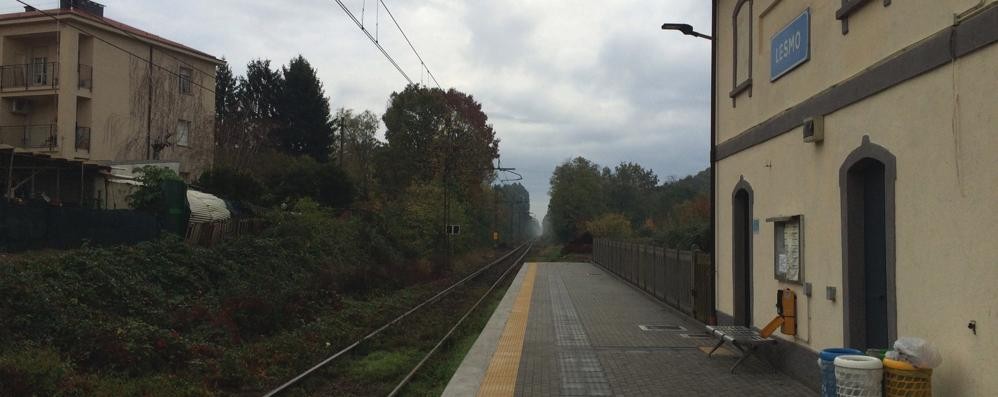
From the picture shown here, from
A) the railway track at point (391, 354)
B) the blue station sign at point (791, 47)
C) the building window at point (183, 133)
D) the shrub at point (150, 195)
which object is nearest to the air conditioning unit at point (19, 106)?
the building window at point (183, 133)

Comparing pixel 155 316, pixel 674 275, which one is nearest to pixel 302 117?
pixel 674 275

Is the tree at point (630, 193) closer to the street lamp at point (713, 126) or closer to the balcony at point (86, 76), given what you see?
the balcony at point (86, 76)

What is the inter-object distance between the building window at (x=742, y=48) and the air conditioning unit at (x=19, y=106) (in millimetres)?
28276

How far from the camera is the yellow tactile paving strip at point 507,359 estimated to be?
27.6 feet

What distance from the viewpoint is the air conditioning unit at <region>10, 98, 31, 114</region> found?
95.5 feet

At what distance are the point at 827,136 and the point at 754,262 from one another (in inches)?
125

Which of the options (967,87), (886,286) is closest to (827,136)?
(886,286)

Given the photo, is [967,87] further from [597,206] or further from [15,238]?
[597,206]

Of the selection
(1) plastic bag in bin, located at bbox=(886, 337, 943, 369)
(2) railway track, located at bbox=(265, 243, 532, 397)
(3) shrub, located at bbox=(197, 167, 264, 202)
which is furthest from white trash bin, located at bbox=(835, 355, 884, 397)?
(3) shrub, located at bbox=(197, 167, 264, 202)

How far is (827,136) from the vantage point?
7.86 metres

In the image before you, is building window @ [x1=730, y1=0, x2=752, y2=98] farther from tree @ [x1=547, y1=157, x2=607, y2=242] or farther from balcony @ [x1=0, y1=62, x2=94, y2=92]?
tree @ [x1=547, y1=157, x2=607, y2=242]

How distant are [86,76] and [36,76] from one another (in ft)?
7.16

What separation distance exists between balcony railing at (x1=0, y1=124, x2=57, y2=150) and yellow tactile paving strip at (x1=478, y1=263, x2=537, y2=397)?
2137 centimetres

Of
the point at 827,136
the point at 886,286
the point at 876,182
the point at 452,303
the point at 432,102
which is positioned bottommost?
the point at 452,303
